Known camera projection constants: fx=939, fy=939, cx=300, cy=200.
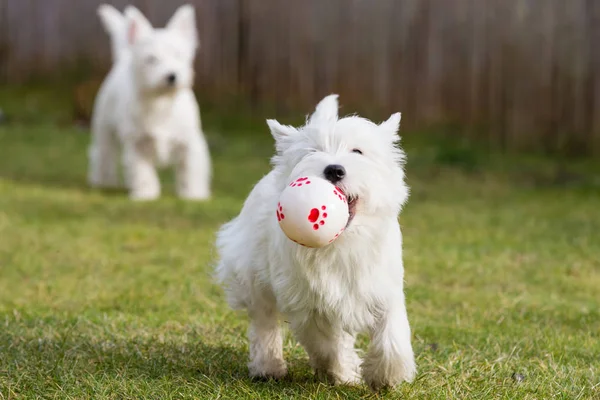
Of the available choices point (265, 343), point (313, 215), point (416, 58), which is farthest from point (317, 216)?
point (416, 58)

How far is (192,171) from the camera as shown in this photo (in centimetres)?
855

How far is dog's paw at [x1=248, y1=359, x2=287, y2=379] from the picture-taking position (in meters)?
3.55

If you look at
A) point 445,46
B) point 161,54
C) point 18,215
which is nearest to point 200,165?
point 161,54

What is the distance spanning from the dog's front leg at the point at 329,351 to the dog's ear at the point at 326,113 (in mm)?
691

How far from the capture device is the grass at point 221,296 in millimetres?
3480

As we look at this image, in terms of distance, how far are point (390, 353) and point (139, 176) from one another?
5.56 m

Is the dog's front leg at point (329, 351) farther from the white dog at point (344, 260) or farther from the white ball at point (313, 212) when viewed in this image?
the white ball at point (313, 212)

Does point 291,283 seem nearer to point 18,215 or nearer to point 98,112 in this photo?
point 18,215

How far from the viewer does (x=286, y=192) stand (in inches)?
120

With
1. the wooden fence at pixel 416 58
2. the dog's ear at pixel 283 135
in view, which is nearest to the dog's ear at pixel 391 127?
the dog's ear at pixel 283 135

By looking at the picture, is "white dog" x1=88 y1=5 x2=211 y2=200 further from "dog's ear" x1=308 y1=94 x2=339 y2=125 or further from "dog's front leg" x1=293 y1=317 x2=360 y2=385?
"dog's front leg" x1=293 y1=317 x2=360 y2=385

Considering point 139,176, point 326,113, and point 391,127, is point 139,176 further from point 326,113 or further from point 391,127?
point 391,127

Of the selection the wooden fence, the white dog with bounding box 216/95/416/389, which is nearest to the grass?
the white dog with bounding box 216/95/416/389

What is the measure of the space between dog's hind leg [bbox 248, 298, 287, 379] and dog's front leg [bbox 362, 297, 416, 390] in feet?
1.34
